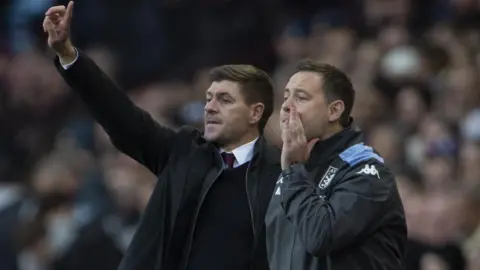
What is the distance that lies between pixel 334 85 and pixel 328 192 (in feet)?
1.52

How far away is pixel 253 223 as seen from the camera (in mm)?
6219

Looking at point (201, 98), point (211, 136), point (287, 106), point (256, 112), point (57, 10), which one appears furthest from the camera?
point (201, 98)

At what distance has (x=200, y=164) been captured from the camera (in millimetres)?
6367

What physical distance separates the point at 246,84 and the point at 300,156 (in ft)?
2.18

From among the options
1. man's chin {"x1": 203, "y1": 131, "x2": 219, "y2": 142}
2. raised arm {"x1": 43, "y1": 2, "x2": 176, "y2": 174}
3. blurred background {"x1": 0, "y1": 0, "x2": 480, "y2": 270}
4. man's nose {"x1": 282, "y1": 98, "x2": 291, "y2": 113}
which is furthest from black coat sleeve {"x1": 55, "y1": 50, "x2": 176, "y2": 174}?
blurred background {"x1": 0, "y1": 0, "x2": 480, "y2": 270}

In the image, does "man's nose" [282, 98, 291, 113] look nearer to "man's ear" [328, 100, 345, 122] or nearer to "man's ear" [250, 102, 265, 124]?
"man's ear" [328, 100, 345, 122]

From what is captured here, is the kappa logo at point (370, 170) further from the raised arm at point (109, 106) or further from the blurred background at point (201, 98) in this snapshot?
the blurred background at point (201, 98)

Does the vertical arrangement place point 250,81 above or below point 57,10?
below

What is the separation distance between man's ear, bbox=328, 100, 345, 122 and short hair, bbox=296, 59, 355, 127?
2 cm

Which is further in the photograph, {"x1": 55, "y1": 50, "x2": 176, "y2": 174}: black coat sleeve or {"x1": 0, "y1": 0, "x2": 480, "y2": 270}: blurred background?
{"x1": 0, "y1": 0, "x2": 480, "y2": 270}: blurred background

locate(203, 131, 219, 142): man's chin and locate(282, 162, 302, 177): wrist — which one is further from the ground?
locate(203, 131, 219, 142): man's chin

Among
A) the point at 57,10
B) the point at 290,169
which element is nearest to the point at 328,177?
the point at 290,169

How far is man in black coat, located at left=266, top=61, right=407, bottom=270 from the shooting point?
575cm

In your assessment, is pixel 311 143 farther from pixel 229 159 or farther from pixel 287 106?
pixel 229 159
